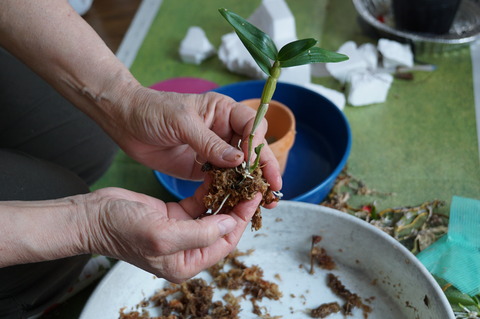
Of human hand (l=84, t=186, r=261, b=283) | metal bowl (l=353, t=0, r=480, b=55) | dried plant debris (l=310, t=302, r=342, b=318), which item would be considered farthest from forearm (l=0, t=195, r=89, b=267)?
metal bowl (l=353, t=0, r=480, b=55)

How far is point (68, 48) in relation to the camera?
40.3 inches

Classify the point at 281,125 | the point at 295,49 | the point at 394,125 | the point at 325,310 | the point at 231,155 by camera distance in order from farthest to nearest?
the point at 394,125 → the point at 281,125 → the point at 325,310 → the point at 231,155 → the point at 295,49

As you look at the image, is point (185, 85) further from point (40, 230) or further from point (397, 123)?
point (40, 230)

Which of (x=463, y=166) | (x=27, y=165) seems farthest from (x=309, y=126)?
(x=27, y=165)

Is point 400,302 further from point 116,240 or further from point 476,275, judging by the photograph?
point 116,240

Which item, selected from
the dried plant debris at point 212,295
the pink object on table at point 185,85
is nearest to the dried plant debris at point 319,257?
the dried plant debris at point 212,295

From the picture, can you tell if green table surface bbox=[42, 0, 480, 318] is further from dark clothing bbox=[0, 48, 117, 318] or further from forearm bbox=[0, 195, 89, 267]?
forearm bbox=[0, 195, 89, 267]

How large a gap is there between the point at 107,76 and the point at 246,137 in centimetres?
35

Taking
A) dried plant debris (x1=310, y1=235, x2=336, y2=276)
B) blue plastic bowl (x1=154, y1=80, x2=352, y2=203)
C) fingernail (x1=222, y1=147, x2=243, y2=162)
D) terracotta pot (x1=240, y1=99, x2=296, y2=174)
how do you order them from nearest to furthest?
1. fingernail (x1=222, y1=147, x2=243, y2=162)
2. dried plant debris (x1=310, y1=235, x2=336, y2=276)
3. terracotta pot (x1=240, y1=99, x2=296, y2=174)
4. blue plastic bowl (x1=154, y1=80, x2=352, y2=203)

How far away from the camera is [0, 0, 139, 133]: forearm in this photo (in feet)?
3.34

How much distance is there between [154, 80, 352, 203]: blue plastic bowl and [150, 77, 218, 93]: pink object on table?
0.65 feet

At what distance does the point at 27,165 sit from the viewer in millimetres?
1083

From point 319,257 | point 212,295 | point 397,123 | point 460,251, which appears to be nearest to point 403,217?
point 460,251

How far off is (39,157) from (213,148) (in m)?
0.64
